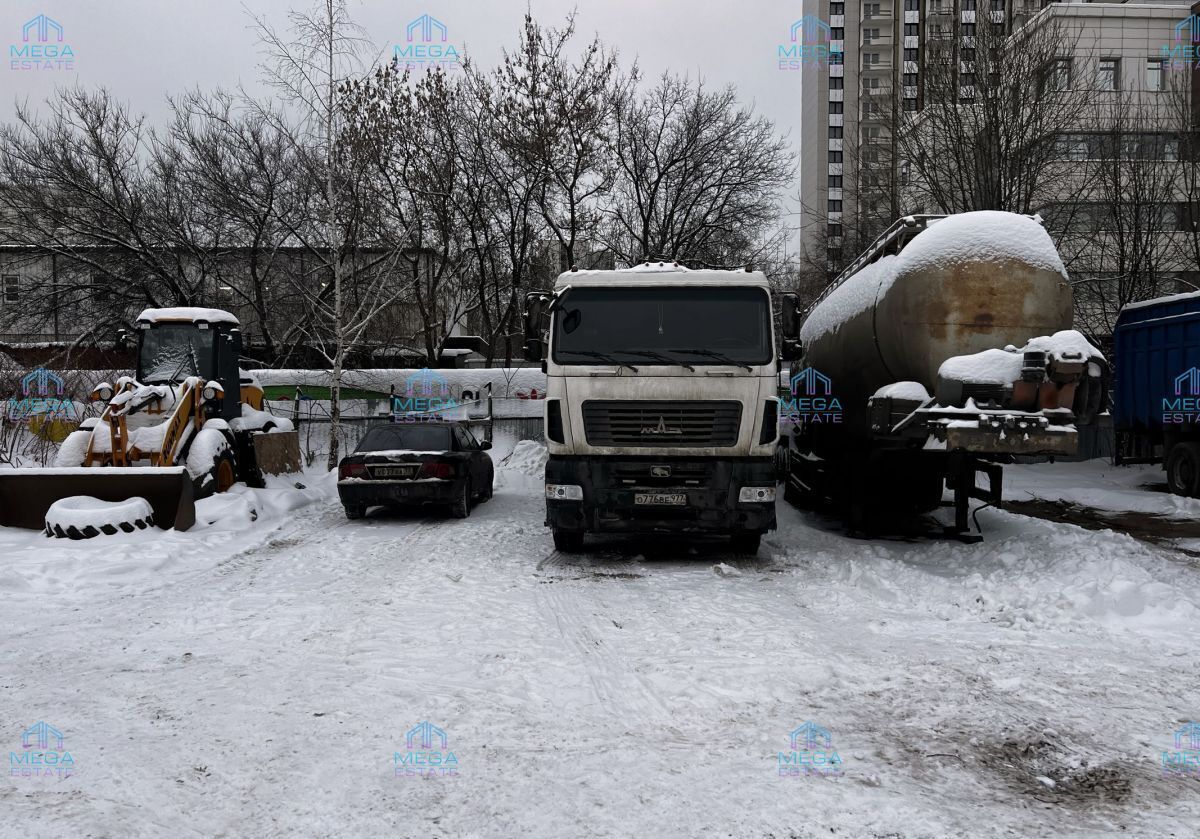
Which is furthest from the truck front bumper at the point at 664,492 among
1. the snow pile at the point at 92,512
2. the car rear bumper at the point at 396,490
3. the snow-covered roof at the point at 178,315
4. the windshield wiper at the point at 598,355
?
the snow-covered roof at the point at 178,315

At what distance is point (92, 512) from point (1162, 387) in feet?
58.0

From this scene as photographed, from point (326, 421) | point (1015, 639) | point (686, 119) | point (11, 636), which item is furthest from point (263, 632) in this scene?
point (686, 119)

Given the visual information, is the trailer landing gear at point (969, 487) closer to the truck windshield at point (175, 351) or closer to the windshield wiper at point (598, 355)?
the windshield wiper at point (598, 355)

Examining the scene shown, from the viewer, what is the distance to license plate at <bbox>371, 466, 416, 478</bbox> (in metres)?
11.7

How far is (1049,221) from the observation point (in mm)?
20719

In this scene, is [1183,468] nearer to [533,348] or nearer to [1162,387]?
[1162,387]

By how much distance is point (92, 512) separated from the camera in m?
8.99

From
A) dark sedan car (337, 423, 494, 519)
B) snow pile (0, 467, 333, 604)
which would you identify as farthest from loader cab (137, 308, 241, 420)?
dark sedan car (337, 423, 494, 519)

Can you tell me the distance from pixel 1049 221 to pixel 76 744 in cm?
2284

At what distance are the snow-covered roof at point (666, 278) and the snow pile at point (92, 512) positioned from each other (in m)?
5.44

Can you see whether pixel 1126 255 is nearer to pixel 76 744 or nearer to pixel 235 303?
pixel 76 744

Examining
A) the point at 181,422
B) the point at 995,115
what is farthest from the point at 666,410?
the point at 995,115

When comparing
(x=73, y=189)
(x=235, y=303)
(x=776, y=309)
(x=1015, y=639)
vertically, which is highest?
(x=73, y=189)

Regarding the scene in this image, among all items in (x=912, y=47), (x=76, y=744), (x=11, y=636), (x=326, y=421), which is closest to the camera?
(x=76, y=744)
